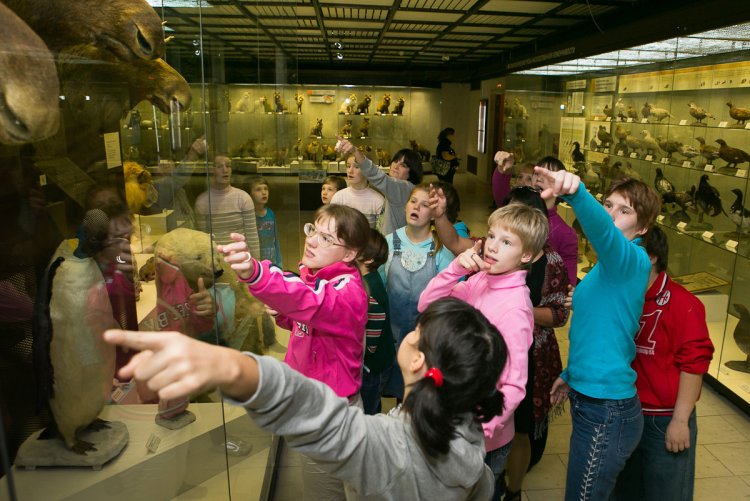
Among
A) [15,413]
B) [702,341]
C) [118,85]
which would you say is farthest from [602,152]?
[15,413]

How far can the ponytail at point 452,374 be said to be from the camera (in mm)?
1243

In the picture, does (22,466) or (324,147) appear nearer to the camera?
(22,466)

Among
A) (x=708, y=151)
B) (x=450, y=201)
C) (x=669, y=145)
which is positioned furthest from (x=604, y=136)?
(x=450, y=201)

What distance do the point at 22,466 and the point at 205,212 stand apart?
1197 mm

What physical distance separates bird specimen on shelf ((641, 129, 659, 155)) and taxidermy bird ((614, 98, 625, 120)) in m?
0.52

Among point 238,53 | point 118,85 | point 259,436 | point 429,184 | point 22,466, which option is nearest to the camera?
point 22,466

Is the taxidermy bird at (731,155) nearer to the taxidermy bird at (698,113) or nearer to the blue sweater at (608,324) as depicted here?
the taxidermy bird at (698,113)

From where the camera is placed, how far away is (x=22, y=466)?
0.84 meters

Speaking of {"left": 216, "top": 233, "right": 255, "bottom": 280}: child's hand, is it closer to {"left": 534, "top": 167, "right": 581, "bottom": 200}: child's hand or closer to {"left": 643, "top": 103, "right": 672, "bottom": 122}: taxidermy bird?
{"left": 534, "top": 167, "right": 581, "bottom": 200}: child's hand

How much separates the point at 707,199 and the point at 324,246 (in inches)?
186

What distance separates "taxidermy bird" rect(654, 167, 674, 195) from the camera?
5.96 m

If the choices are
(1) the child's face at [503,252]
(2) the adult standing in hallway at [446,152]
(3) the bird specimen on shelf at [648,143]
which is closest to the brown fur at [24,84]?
(1) the child's face at [503,252]

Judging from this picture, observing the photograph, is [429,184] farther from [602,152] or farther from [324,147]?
[324,147]

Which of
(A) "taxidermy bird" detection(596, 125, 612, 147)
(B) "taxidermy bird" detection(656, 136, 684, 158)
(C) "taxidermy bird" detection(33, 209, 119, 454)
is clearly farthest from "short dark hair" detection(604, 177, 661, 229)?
(A) "taxidermy bird" detection(596, 125, 612, 147)
